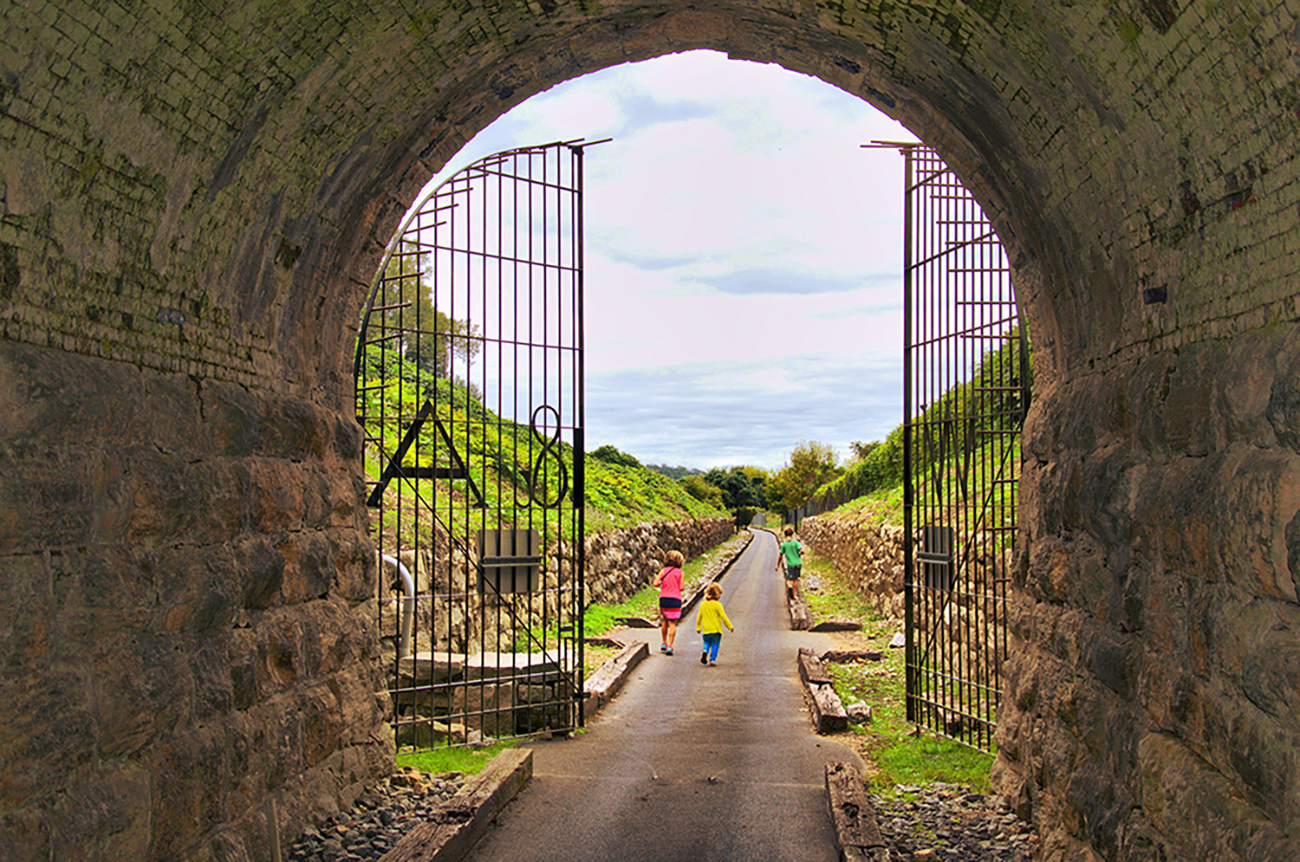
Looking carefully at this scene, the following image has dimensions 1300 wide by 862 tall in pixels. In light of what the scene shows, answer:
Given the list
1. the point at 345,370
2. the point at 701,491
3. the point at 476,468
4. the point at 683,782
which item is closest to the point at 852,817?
the point at 683,782

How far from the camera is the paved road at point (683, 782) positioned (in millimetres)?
6086

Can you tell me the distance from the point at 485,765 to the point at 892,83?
217 inches

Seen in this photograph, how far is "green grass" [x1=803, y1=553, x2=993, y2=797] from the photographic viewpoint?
7.22 meters

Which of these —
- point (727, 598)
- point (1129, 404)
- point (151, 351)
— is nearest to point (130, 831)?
point (151, 351)

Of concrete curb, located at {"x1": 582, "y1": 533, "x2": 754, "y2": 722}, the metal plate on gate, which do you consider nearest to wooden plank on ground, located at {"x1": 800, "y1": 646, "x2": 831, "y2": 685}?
concrete curb, located at {"x1": 582, "y1": 533, "x2": 754, "y2": 722}

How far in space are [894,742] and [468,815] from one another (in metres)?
4.06

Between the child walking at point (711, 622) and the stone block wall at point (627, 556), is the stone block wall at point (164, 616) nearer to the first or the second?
the child walking at point (711, 622)

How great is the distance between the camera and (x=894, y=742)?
8469 millimetres

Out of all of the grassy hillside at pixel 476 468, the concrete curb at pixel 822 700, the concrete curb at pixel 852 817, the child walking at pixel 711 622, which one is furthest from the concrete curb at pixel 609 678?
the concrete curb at pixel 852 817

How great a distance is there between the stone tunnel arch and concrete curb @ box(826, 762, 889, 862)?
0.92m

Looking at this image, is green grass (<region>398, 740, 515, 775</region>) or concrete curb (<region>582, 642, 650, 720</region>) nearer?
green grass (<region>398, 740, 515, 775</region>)

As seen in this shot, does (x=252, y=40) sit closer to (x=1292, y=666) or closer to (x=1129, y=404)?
(x=1129, y=404)

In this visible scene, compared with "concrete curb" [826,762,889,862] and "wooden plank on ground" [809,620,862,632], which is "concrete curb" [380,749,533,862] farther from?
"wooden plank on ground" [809,620,862,632]

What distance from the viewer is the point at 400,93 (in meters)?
5.66
